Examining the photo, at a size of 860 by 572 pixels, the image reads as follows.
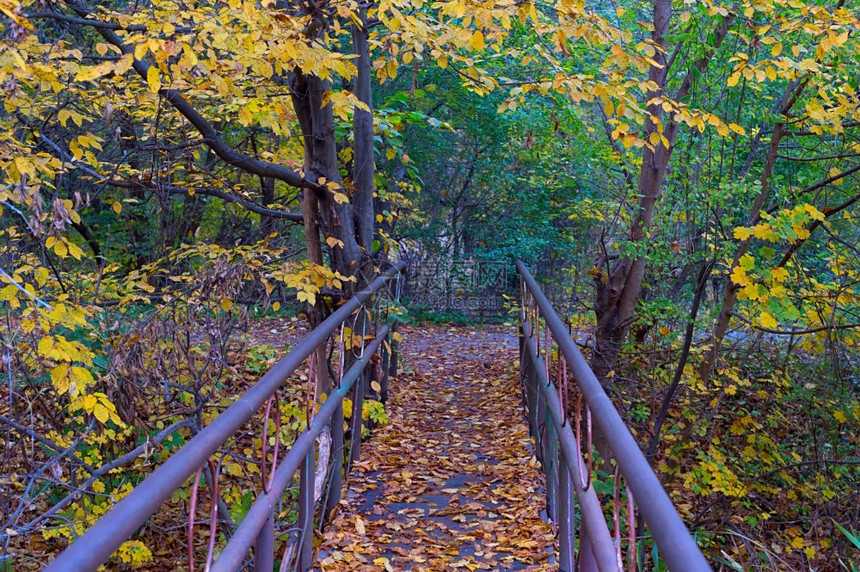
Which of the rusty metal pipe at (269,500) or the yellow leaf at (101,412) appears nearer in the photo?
the rusty metal pipe at (269,500)

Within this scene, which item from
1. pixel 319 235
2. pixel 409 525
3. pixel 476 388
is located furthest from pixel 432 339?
pixel 409 525

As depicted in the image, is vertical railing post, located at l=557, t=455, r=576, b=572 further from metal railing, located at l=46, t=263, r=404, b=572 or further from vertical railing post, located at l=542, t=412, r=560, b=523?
metal railing, located at l=46, t=263, r=404, b=572

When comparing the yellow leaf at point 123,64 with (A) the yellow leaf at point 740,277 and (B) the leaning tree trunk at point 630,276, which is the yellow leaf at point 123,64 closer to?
(A) the yellow leaf at point 740,277

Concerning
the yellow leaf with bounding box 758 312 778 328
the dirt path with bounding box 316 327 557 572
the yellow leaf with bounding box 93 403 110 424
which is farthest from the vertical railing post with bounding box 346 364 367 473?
the yellow leaf with bounding box 758 312 778 328

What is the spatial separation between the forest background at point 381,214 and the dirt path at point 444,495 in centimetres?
107

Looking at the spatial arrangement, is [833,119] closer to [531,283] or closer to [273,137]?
[531,283]

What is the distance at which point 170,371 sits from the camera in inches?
212

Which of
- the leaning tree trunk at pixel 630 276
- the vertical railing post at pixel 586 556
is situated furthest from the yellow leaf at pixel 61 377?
the leaning tree trunk at pixel 630 276

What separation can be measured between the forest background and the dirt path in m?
1.07

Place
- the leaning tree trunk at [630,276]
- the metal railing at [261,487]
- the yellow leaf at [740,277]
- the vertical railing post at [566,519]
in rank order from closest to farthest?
Result: the metal railing at [261,487] < the vertical railing post at [566,519] < the yellow leaf at [740,277] < the leaning tree trunk at [630,276]

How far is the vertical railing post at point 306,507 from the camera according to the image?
2.82 m

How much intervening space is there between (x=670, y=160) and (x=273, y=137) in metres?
5.00

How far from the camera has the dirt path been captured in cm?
351

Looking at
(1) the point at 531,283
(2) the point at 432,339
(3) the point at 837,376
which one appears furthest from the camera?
(2) the point at 432,339
